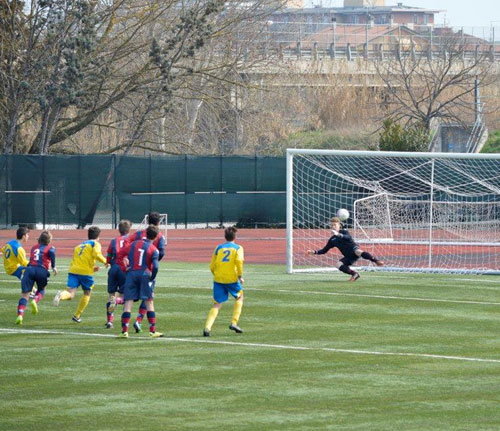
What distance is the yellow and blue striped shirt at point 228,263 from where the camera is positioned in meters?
14.3

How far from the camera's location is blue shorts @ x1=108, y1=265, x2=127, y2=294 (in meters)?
15.4

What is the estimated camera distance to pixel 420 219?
3244cm

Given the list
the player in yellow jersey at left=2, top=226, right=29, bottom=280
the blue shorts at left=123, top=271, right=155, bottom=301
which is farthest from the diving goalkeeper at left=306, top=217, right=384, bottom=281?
the blue shorts at left=123, top=271, right=155, bottom=301

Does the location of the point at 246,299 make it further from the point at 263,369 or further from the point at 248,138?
the point at 248,138

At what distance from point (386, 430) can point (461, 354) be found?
4215 millimetres

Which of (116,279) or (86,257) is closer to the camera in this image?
(116,279)

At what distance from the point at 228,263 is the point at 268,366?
8.21ft

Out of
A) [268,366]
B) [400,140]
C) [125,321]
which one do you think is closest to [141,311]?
[125,321]

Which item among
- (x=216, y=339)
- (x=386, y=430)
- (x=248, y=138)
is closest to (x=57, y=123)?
(x=248, y=138)

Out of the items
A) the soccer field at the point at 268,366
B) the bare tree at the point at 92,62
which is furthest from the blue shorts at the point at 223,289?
the bare tree at the point at 92,62

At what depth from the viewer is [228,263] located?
14336 mm

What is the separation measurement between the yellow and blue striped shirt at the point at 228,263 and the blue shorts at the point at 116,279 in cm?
169

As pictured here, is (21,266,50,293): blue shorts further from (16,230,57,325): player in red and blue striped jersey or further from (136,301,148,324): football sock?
(136,301,148,324): football sock

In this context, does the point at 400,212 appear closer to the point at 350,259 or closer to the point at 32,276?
the point at 350,259
